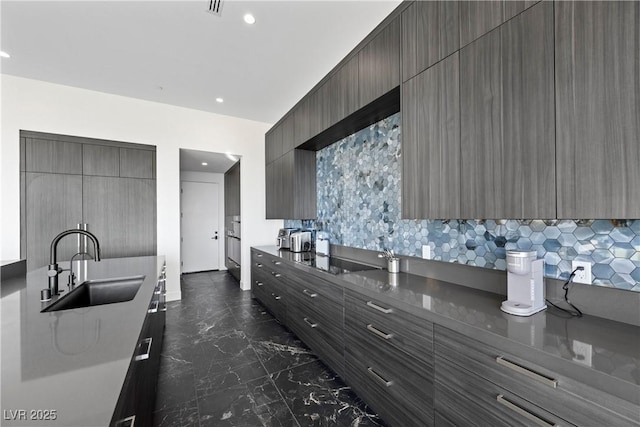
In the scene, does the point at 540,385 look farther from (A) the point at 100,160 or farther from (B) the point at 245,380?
(A) the point at 100,160

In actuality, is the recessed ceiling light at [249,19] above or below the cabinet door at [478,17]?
above

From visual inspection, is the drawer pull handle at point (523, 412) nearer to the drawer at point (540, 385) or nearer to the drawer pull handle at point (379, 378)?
the drawer at point (540, 385)

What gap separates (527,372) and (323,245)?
2.56m

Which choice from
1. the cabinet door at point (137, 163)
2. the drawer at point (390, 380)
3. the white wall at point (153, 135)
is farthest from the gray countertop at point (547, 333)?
the cabinet door at point (137, 163)

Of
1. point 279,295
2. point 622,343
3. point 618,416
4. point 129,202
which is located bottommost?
point 279,295

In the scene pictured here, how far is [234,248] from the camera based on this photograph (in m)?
5.67

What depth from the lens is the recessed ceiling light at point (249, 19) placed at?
2330 mm

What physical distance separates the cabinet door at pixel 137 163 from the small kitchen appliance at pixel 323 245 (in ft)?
9.46

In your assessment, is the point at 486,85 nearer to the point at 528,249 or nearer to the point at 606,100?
the point at 606,100

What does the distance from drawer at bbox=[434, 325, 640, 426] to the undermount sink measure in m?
2.12

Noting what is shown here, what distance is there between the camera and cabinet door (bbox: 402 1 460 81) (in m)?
1.56

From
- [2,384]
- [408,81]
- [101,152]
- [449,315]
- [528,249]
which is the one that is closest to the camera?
[2,384]

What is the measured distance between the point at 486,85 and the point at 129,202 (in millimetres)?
4632

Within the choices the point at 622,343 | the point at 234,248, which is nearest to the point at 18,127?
the point at 234,248
